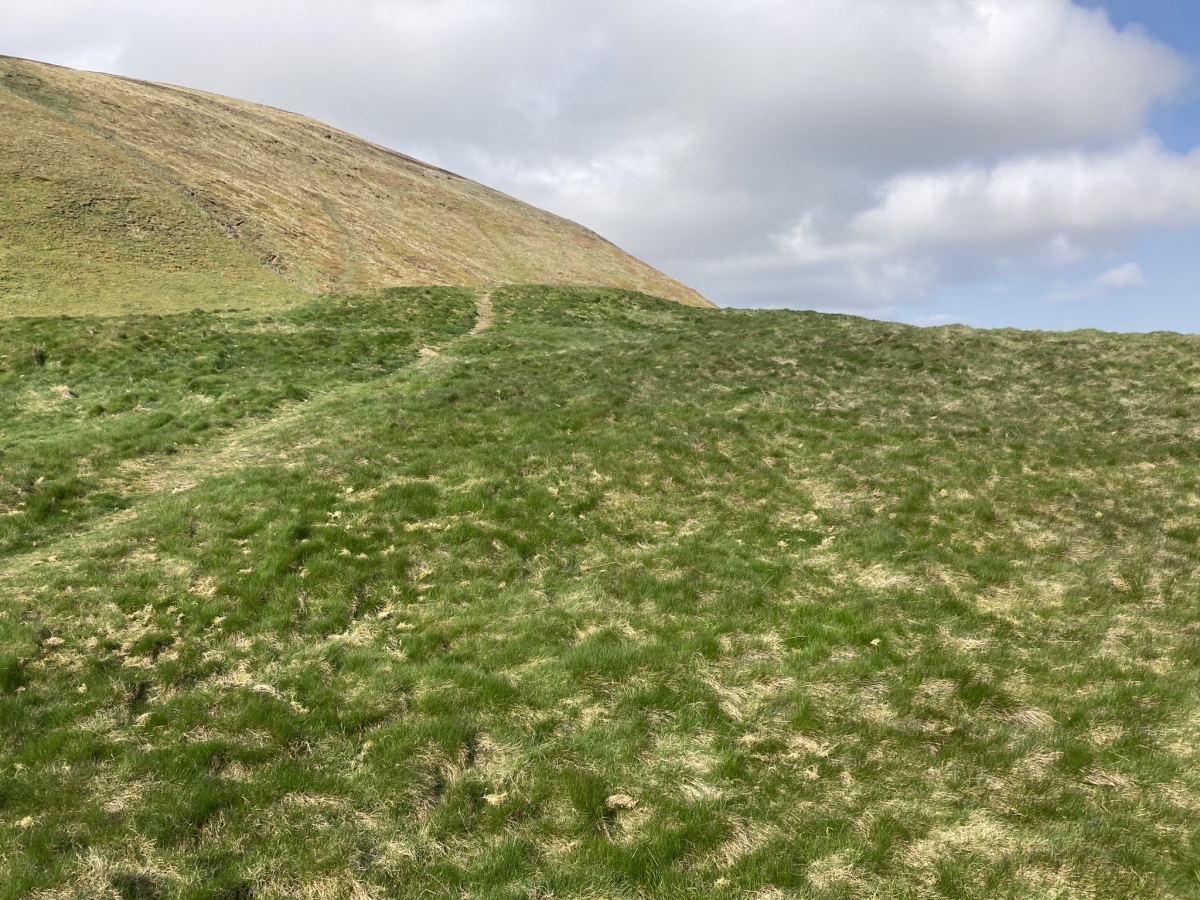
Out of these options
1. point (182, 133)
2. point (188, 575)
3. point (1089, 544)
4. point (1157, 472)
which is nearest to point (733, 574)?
point (1089, 544)

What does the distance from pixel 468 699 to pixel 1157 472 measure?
866 inches

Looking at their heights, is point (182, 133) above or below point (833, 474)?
above

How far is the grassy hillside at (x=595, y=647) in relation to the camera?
7707mm

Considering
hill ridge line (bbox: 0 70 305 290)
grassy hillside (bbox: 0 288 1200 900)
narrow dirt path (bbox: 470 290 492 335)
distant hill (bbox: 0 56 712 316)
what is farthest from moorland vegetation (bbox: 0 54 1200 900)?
hill ridge line (bbox: 0 70 305 290)

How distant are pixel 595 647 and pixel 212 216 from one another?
59126mm

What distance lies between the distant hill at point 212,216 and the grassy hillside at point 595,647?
20146 millimetres

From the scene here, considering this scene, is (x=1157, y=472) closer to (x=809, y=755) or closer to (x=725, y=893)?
(x=809, y=755)

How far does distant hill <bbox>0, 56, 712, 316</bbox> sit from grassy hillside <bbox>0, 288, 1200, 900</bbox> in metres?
20.1

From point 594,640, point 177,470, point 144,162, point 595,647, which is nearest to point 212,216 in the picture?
point 144,162

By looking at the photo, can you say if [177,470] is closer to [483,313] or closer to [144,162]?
[483,313]

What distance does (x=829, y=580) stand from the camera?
14.5 meters

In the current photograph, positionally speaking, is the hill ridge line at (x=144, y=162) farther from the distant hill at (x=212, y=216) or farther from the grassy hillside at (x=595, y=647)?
the grassy hillside at (x=595, y=647)

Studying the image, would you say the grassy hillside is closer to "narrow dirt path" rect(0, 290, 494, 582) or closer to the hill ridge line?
"narrow dirt path" rect(0, 290, 494, 582)

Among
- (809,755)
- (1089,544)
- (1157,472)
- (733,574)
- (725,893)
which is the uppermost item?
(1157,472)
